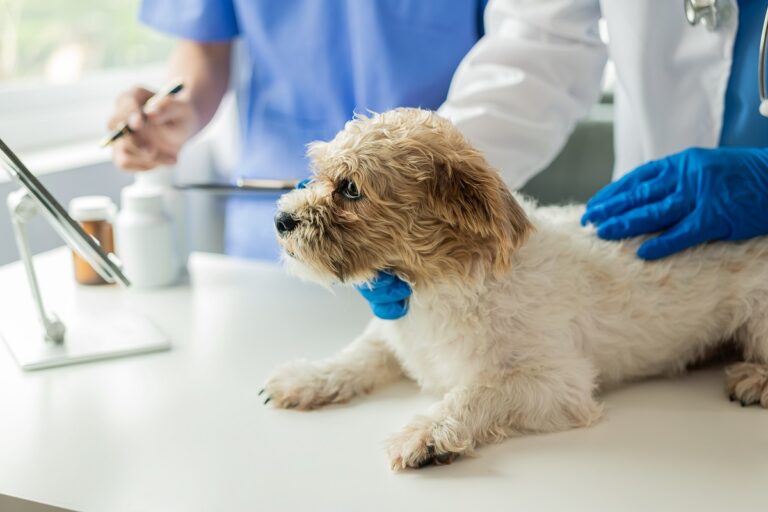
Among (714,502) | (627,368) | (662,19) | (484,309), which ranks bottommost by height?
(714,502)

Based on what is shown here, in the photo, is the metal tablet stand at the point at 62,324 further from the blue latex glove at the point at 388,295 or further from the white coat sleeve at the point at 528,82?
the white coat sleeve at the point at 528,82

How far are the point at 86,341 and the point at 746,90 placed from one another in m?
1.09

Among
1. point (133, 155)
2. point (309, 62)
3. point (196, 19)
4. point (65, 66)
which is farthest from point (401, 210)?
point (65, 66)

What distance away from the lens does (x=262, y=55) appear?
1911 millimetres

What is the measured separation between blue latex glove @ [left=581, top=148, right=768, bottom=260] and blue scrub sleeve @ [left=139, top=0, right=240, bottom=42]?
1.05m

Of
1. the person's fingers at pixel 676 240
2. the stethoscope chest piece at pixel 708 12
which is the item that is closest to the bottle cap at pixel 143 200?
the person's fingers at pixel 676 240

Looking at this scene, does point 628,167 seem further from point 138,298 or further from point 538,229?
point 138,298

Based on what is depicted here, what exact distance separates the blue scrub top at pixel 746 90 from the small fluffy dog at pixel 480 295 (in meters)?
0.30

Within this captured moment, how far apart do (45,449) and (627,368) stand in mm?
739

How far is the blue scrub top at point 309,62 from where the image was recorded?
1749 millimetres

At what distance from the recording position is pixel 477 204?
956mm

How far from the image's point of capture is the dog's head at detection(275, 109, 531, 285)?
96 cm

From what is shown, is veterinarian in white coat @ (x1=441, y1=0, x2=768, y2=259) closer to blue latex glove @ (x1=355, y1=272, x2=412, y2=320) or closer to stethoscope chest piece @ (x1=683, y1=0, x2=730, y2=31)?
stethoscope chest piece @ (x1=683, y1=0, x2=730, y2=31)

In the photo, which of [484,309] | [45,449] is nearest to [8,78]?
[45,449]
